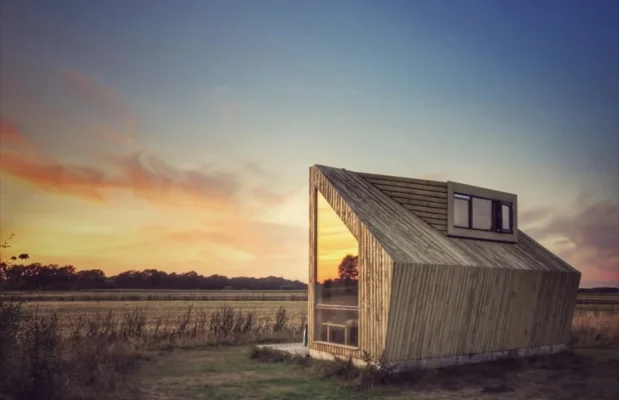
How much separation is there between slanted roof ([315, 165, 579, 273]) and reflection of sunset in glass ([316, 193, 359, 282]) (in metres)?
0.67

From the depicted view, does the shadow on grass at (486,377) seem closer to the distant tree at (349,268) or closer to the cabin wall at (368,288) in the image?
the cabin wall at (368,288)

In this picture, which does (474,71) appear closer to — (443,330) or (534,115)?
(534,115)

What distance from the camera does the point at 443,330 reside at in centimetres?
1328

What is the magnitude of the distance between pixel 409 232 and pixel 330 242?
201 cm

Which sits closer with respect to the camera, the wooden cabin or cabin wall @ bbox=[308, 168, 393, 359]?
cabin wall @ bbox=[308, 168, 393, 359]

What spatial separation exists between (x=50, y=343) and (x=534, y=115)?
55.1 feet

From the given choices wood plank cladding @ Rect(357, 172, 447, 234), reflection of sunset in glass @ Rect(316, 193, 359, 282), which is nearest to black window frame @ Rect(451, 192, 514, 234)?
wood plank cladding @ Rect(357, 172, 447, 234)

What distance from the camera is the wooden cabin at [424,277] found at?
12.4 metres

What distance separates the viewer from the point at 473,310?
14.0 metres

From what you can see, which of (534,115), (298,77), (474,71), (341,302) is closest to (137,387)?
(341,302)

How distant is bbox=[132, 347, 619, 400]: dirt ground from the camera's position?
1113 cm

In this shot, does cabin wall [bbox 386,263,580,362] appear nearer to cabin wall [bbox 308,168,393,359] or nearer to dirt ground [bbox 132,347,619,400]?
cabin wall [bbox 308,168,393,359]

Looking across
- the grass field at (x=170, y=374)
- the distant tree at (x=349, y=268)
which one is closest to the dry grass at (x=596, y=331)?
the grass field at (x=170, y=374)

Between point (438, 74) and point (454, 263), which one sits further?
point (438, 74)
